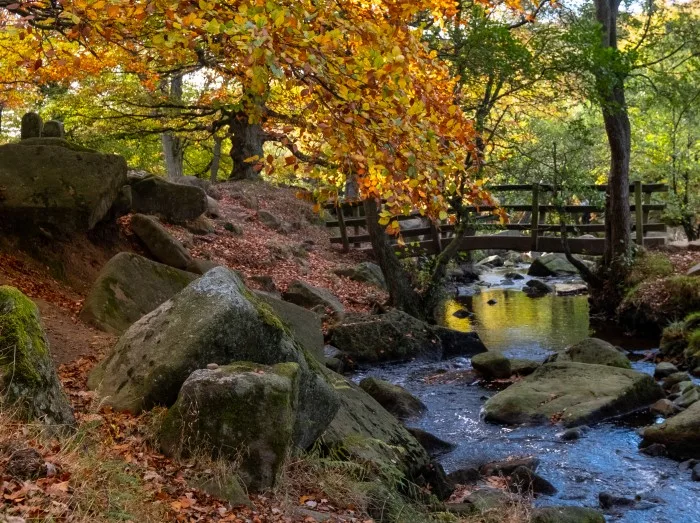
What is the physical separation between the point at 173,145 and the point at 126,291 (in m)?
20.6

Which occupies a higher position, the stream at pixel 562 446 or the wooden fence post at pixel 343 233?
the wooden fence post at pixel 343 233

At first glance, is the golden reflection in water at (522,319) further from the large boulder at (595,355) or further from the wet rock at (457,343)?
the large boulder at (595,355)

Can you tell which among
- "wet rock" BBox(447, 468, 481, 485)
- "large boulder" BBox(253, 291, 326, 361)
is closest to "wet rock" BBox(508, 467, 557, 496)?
"wet rock" BBox(447, 468, 481, 485)

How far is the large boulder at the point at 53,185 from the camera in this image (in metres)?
10.2

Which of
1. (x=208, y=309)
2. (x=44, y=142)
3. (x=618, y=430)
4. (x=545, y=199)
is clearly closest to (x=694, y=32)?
(x=545, y=199)

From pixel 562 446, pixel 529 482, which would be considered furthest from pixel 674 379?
pixel 529 482

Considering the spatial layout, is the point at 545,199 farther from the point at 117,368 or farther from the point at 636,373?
the point at 117,368

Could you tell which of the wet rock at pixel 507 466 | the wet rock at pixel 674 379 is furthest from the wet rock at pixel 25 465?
the wet rock at pixel 674 379

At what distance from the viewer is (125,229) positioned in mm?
12273

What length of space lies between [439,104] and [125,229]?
7344mm

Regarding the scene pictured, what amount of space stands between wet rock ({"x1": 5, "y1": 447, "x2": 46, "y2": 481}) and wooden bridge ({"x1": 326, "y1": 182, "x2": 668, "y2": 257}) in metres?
13.8

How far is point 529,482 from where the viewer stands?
7.20 metres

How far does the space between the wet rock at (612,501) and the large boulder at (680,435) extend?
1359 millimetres

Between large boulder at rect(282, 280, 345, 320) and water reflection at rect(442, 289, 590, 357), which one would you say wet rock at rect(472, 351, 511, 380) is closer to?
water reflection at rect(442, 289, 590, 357)
